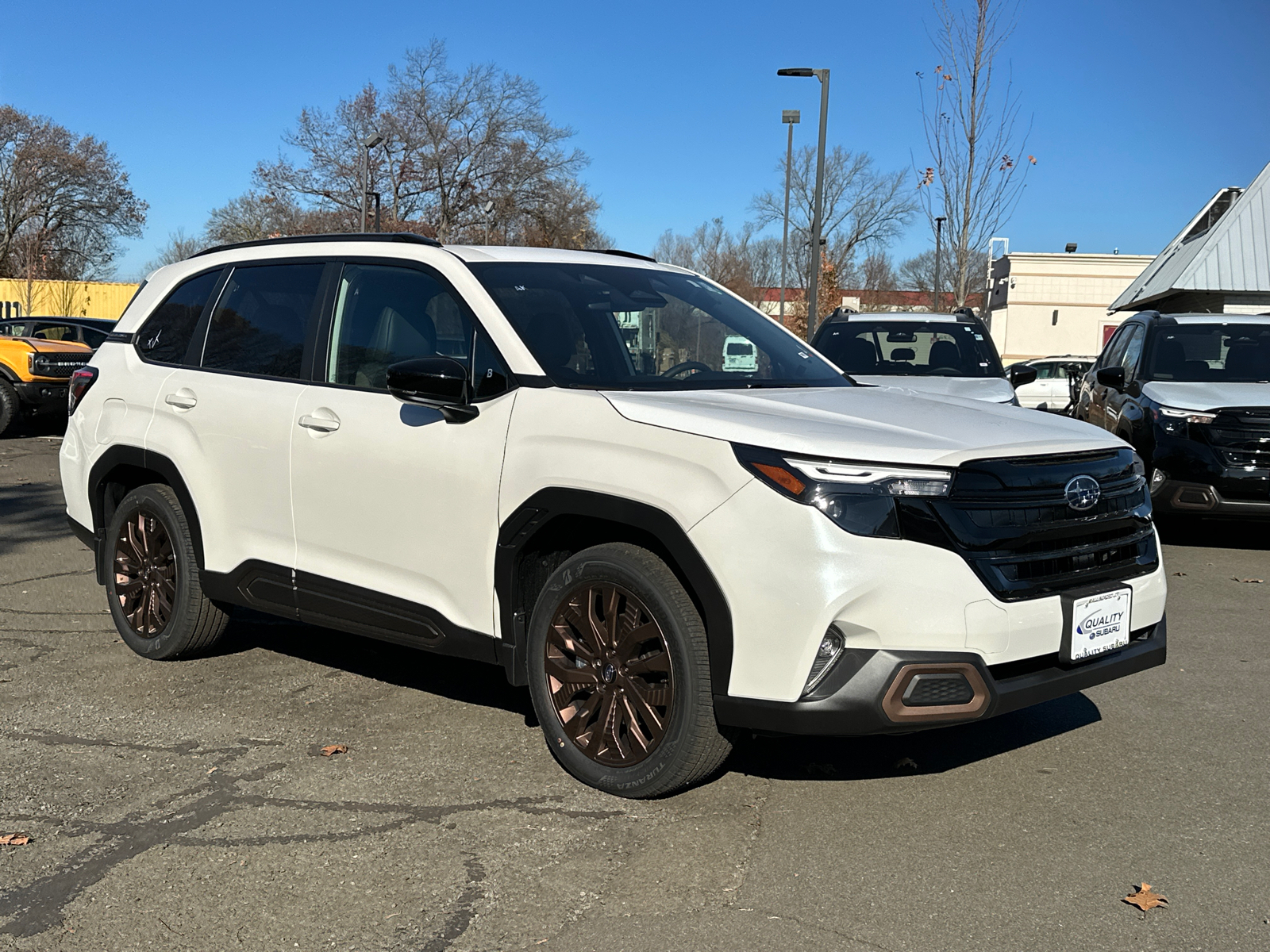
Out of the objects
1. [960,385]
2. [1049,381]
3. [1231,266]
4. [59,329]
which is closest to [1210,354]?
[960,385]

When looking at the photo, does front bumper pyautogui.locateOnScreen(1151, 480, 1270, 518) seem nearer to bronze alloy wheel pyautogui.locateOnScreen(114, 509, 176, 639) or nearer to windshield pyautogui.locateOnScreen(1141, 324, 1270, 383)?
→ windshield pyautogui.locateOnScreen(1141, 324, 1270, 383)

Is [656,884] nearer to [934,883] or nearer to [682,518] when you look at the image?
[934,883]

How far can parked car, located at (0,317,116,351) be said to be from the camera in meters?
18.2

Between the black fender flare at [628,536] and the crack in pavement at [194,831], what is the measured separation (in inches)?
22.3

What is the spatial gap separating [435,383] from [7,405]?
14.7m

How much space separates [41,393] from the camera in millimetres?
16641

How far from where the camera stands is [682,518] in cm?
372

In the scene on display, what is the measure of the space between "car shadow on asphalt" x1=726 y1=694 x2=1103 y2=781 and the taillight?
12.3 ft

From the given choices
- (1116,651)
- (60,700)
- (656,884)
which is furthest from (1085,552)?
(60,700)

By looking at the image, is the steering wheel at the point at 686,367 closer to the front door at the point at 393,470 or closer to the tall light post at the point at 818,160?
the front door at the point at 393,470

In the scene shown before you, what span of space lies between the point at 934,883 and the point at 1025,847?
1.42ft

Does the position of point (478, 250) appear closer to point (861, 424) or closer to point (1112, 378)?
point (861, 424)

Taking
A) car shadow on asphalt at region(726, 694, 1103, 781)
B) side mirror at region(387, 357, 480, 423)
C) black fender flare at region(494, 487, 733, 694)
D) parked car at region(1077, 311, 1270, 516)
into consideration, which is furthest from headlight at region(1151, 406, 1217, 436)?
→ side mirror at region(387, 357, 480, 423)

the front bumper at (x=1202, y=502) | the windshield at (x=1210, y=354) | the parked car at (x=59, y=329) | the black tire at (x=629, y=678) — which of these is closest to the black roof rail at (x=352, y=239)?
the black tire at (x=629, y=678)
